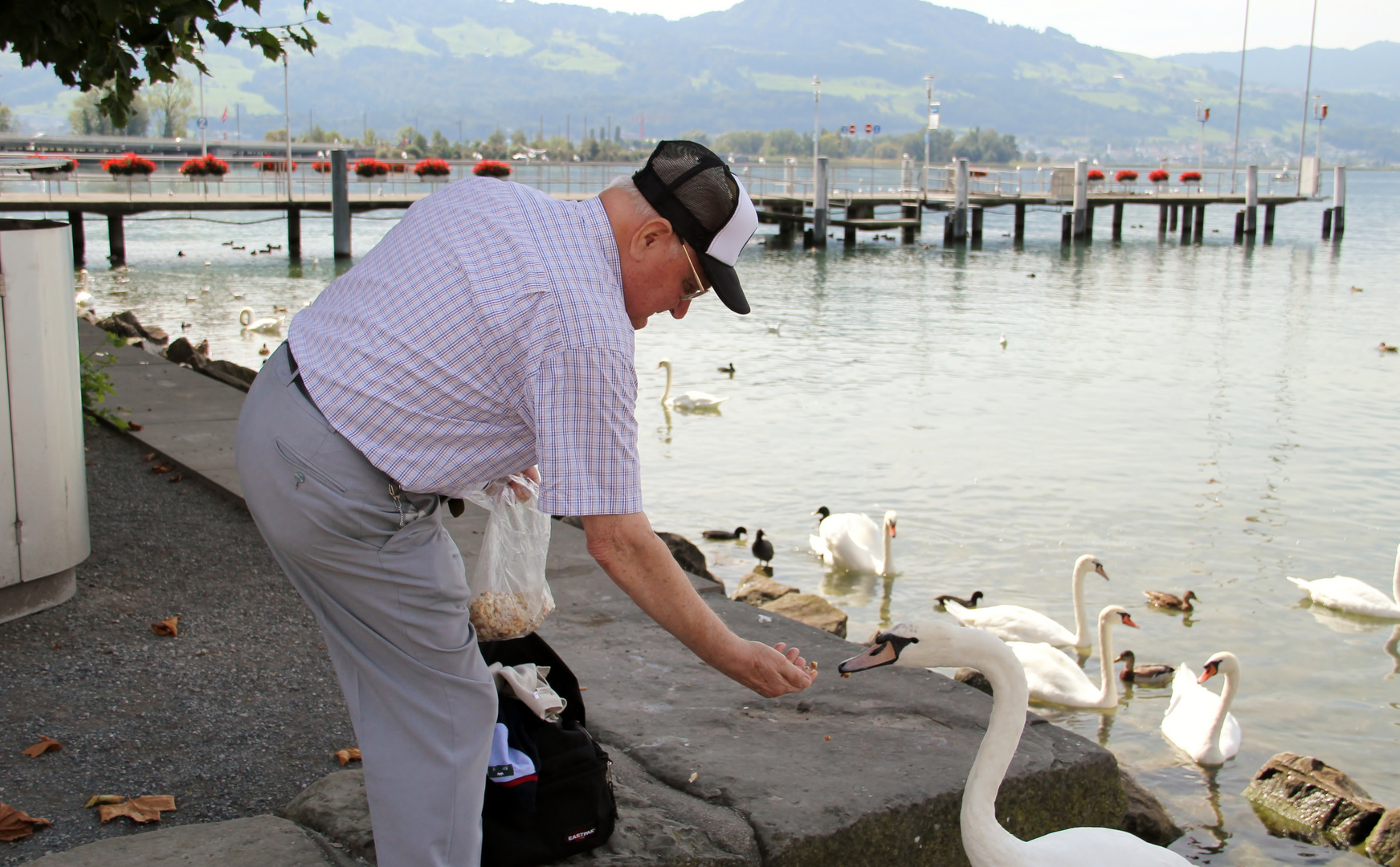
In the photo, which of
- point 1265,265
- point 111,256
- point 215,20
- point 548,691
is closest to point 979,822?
point 548,691

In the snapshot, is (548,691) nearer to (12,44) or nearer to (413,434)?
(413,434)

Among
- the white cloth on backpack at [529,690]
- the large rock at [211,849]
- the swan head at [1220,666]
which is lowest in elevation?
the swan head at [1220,666]

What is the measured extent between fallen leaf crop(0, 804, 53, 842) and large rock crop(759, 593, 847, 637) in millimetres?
3797

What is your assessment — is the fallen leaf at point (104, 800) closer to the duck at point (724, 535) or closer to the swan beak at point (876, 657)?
the swan beak at point (876, 657)

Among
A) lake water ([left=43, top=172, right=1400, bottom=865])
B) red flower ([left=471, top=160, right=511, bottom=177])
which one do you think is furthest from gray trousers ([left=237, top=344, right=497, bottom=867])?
red flower ([left=471, top=160, right=511, bottom=177])

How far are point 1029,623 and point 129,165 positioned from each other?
1183 inches

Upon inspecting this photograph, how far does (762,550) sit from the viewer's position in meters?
8.21

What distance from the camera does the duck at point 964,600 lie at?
728cm

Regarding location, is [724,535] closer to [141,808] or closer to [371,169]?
[141,808]

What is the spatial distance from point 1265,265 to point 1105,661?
30052mm

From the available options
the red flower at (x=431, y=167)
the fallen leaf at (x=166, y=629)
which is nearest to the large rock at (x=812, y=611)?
the fallen leaf at (x=166, y=629)

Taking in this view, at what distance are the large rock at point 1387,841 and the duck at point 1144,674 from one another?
2.04 m

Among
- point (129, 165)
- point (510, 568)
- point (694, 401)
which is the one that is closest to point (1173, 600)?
point (510, 568)

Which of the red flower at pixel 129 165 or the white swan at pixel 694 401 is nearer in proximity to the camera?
the white swan at pixel 694 401
